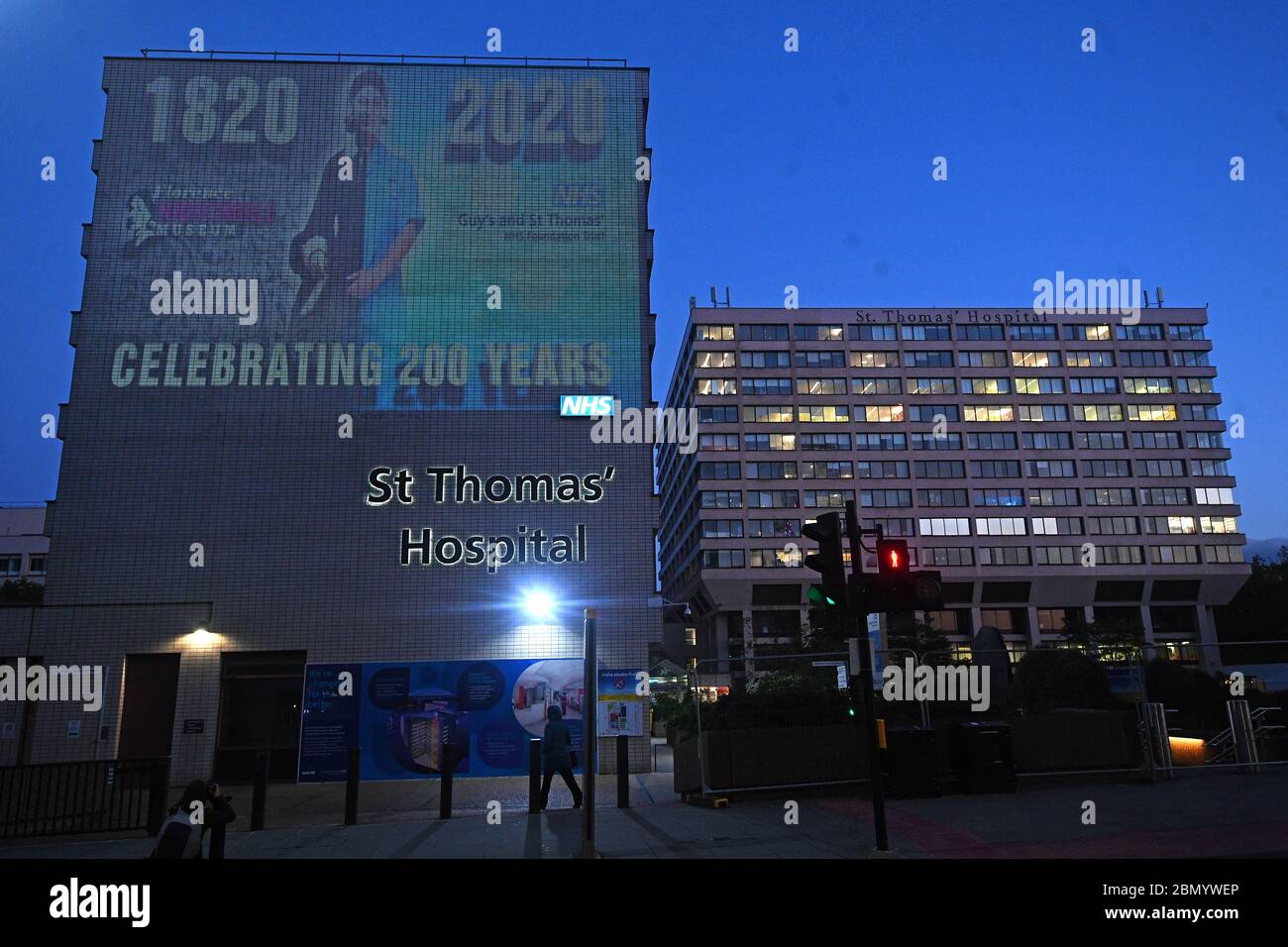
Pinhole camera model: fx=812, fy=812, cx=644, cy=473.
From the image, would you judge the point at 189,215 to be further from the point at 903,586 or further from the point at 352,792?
the point at 903,586

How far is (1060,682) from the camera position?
2167cm

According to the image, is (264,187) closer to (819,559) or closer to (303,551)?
(303,551)

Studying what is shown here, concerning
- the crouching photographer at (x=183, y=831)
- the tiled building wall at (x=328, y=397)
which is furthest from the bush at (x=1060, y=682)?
the crouching photographer at (x=183, y=831)

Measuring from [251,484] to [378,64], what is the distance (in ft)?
39.6

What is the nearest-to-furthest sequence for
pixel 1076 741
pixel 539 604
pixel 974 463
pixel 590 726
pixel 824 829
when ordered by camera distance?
pixel 590 726
pixel 824 829
pixel 1076 741
pixel 539 604
pixel 974 463

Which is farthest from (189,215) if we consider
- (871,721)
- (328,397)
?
(871,721)

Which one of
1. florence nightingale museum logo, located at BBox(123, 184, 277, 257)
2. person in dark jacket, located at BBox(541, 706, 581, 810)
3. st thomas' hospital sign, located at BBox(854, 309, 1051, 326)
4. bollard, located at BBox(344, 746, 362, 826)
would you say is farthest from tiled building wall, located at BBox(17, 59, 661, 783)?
st thomas' hospital sign, located at BBox(854, 309, 1051, 326)

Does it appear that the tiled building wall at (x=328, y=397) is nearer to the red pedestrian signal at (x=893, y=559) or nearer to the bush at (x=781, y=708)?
the bush at (x=781, y=708)

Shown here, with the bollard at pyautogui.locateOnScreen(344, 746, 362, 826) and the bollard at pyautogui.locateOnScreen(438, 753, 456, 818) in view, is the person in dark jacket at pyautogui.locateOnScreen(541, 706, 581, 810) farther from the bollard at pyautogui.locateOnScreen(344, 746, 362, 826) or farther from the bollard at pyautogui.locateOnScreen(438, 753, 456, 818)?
the bollard at pyautogui.locateOnScreen(344, 746, 362, 826)

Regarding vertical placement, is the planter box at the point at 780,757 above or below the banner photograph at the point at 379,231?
below

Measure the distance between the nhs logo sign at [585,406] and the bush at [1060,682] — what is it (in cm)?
1180

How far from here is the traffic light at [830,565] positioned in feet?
32.4

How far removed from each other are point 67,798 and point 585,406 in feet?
41.7

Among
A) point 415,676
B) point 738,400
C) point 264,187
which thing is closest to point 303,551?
point 415,676
